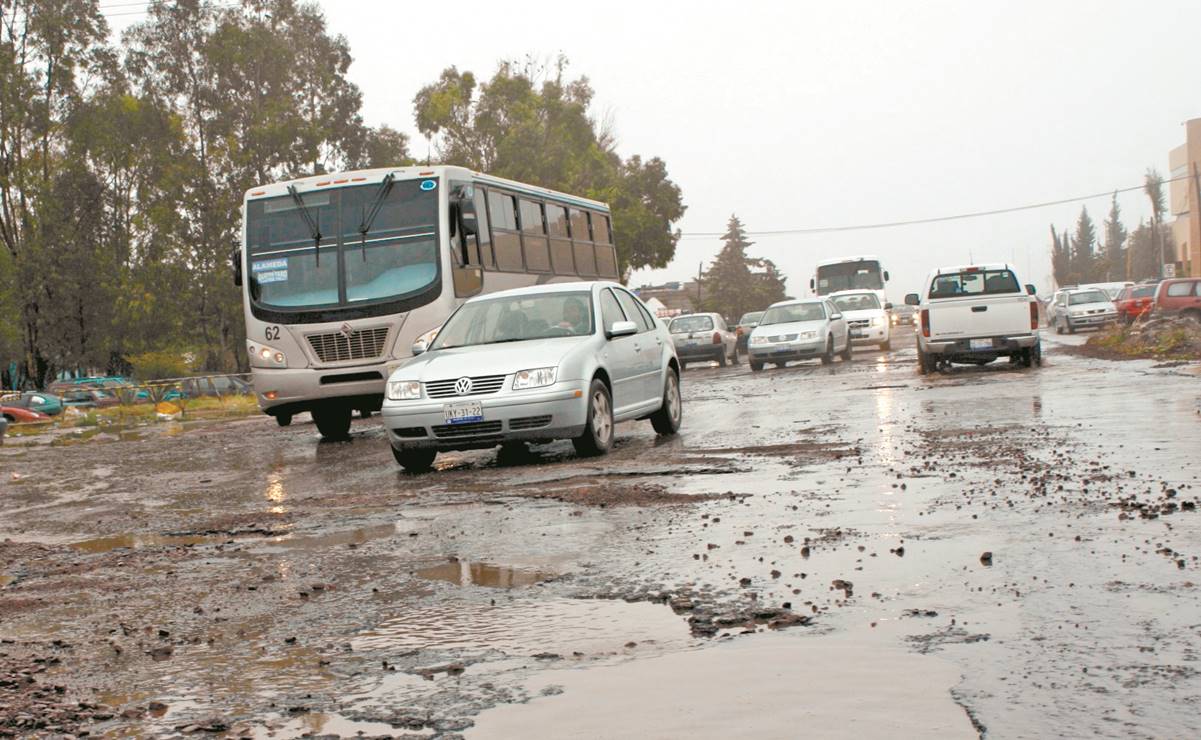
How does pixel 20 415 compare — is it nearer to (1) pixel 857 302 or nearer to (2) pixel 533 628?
(1) pixel 857 302

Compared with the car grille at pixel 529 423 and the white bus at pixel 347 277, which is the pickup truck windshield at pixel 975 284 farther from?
the car grille at pixel 529 423

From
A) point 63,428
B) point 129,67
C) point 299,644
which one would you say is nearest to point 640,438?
point 299,644

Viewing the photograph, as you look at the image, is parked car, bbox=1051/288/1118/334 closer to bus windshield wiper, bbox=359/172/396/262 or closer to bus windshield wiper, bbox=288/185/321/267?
bus windshield wiper, bbox=359/172/396/262

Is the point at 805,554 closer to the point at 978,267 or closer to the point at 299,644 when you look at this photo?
the point at 299,644

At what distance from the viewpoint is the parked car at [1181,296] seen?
42312mm

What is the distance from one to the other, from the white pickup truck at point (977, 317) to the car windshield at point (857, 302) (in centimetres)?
1534

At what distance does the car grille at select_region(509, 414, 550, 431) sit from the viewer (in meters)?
12.3

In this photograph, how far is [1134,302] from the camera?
4828 centimetres

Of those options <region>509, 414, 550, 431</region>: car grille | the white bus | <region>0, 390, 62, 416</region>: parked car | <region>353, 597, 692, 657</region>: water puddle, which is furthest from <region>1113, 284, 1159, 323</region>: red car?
<region>353, 597, 692, 657</region>: water puddle

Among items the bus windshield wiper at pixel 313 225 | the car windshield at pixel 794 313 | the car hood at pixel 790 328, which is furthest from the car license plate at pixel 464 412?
the car windshield at pixel 794 313

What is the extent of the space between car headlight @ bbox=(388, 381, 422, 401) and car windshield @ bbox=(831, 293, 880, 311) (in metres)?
29.0

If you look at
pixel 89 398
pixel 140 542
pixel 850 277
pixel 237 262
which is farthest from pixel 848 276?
pixel 140 542

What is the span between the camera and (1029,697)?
422 cm

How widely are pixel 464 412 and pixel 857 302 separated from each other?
2993 centimetres
